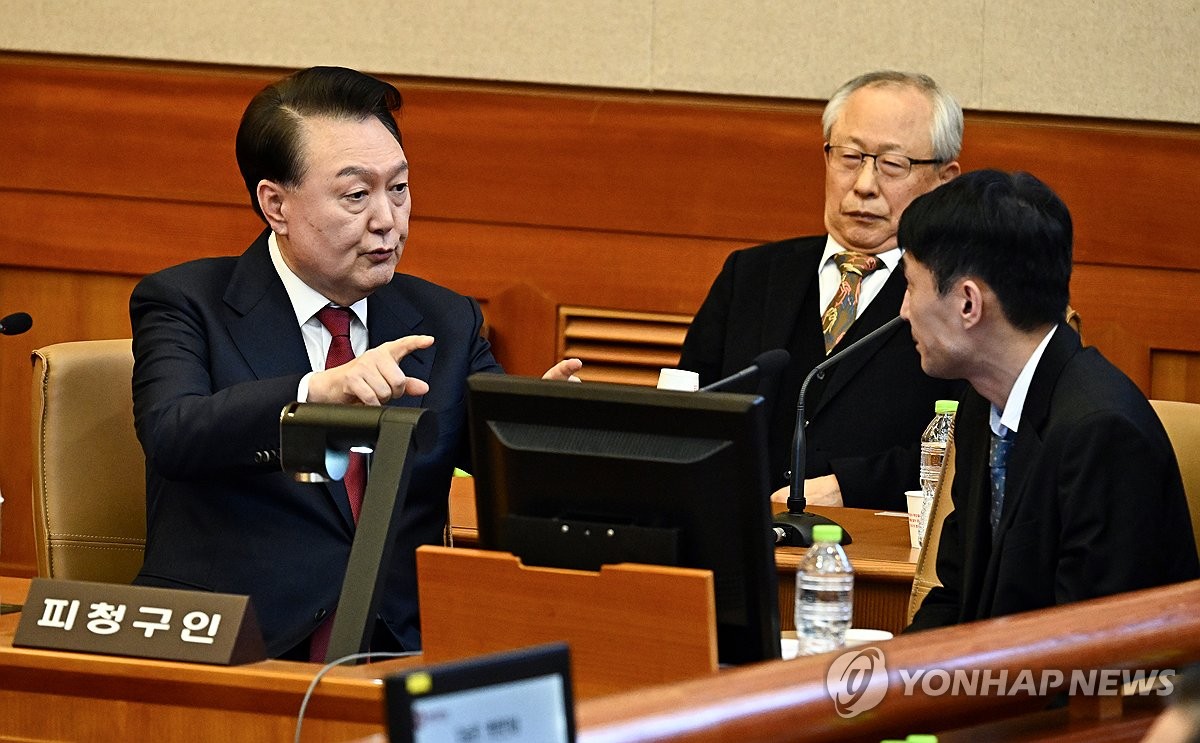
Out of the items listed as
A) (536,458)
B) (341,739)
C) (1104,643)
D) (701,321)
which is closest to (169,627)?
(341,739)

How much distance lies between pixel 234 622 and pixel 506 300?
2690mm

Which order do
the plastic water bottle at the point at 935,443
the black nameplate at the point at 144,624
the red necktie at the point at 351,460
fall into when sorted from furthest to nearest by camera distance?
the plastic water bottle at the point at 935,443 → the red necktie at the point at 351,460 → the black nameplate at the point at 144,624

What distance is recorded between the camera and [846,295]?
11.9 ft

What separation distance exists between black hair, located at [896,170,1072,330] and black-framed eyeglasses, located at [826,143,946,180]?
4.46 feet

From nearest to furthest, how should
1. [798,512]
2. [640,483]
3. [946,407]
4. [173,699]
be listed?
[640,483] → [173,699] → [798,512] → [946,407]

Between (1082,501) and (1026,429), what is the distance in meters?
0.17

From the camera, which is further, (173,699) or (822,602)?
(822,602)

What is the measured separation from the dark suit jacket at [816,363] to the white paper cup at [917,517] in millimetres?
393

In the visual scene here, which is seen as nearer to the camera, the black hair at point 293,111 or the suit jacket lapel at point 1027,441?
the suit jacket lapel at point 1027,441

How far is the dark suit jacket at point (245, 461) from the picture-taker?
7.43ft

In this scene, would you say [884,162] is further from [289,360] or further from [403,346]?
[403,346]

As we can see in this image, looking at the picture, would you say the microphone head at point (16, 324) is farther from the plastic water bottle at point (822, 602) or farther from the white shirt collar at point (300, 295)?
the plastic water bottle at point (822, 602)

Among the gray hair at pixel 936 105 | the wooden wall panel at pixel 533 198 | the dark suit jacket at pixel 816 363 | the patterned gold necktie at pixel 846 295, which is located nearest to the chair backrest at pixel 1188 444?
the dark suit jacket at pixel 816 363

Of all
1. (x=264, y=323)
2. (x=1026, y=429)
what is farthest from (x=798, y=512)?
(x=264, y=323)
